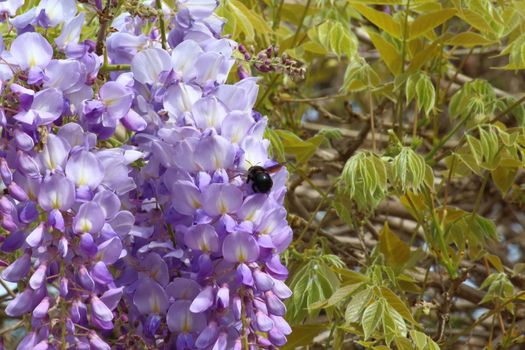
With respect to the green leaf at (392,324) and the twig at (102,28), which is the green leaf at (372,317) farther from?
the twig at (102,28)

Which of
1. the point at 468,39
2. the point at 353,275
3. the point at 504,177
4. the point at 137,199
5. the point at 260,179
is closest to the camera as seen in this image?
the point at 260,179

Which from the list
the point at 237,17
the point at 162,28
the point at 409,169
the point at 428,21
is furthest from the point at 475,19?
the point at 162,28

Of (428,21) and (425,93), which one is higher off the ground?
(428,21)

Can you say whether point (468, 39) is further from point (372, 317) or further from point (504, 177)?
point (372, 317)

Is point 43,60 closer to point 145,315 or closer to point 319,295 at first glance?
point 145,315

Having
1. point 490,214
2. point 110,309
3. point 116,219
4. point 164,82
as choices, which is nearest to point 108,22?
point 164,82

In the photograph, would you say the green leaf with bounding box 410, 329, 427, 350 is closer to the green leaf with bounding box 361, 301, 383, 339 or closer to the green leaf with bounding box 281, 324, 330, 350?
the green leaf with bounding box 361, 301, 383, 339
